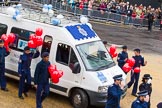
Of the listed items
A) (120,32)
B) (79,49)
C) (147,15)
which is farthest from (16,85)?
(147,15)

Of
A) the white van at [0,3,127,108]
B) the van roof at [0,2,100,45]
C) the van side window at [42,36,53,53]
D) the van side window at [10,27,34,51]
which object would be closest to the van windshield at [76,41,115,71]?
the white van at [0,3,127,108]

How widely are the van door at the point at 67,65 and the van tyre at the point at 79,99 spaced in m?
0.24

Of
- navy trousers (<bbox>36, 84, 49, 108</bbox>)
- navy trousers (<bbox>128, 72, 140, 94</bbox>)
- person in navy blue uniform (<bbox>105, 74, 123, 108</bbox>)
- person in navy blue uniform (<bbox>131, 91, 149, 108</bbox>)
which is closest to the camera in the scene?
person in navy blue uniform (<bbox>131, 91, 149, 108</bbox>)

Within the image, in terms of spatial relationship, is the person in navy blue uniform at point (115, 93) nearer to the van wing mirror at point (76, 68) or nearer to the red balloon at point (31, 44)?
the van wing mirror at point (76, 68)

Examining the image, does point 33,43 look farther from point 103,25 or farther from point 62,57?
point 103,25

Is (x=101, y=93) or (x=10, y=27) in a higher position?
(x=10, y=27)

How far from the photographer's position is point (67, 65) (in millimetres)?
11891

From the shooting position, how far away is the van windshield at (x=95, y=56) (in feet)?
38.8

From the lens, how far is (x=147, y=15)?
1264 inches

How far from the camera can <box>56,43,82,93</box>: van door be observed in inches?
462

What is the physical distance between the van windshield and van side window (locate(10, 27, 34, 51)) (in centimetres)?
191

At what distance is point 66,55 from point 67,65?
0.32m

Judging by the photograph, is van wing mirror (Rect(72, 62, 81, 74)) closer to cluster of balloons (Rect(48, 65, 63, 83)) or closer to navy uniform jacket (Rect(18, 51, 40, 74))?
cluster of balloons (Rect(48, 65, 63, 83))

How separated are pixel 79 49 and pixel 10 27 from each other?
2.72 metres
